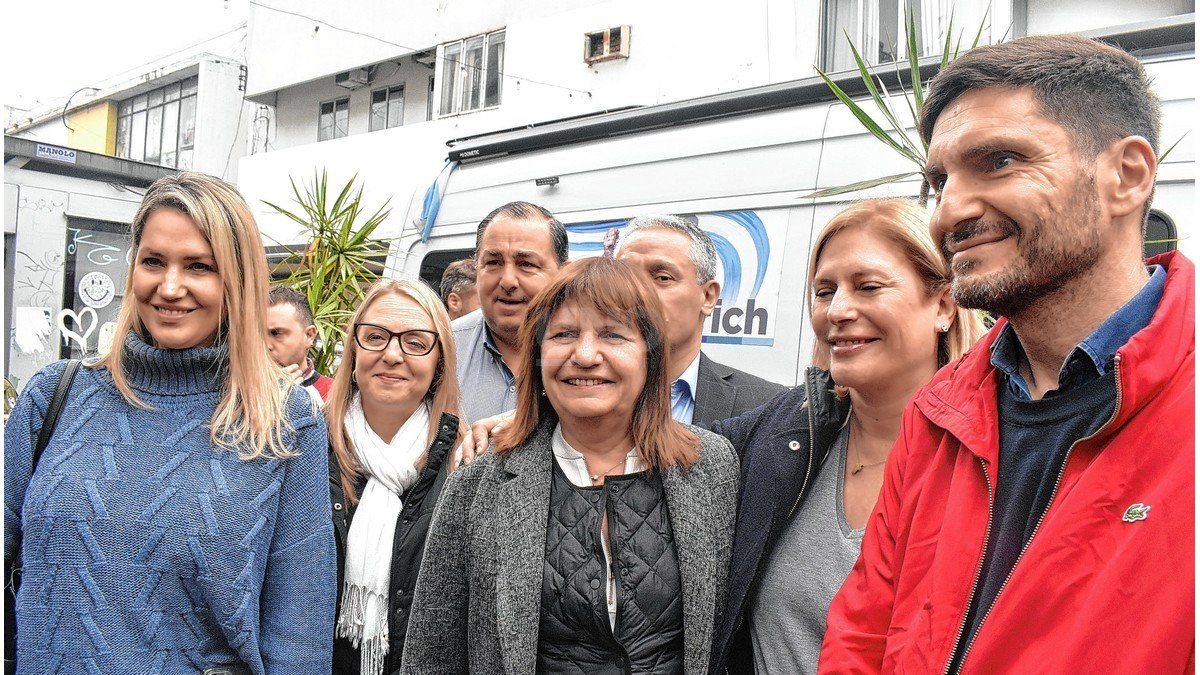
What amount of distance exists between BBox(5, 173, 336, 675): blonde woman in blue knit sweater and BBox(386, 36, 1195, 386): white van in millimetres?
2526

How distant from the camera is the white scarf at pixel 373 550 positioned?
279cm

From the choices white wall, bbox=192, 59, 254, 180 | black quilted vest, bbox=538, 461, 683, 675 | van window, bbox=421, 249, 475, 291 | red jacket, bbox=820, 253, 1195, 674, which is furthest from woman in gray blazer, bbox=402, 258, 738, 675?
white wall, bbox=192, 59, 254, 180

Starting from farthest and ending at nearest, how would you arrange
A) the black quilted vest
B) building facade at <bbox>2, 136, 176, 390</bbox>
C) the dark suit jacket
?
building facade at <bbox>2, 136, 176, 390</bbox> → the dark suit jacket → the black quilted vest

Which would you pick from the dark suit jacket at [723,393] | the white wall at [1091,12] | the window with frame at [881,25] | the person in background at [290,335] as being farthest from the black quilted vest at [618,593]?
the window with frame at [881,25]

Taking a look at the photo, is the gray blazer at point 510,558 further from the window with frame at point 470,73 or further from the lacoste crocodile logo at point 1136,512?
the window with frame at point 470,73

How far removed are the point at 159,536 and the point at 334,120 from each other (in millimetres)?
16519

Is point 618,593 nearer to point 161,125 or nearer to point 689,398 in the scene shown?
point 689,398

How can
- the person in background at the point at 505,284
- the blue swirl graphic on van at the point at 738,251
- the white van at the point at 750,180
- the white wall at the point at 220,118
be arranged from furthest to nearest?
Result: the white wall at the point at 220,118, the blue swirl graphic on van at the point at 738,251, the white van at the point at 750,180, the person in background at the point at 505,284

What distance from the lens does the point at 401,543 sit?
282 centimetres

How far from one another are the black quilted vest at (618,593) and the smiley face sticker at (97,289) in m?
11.7

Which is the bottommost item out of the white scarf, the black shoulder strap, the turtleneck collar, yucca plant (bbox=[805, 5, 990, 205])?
the white scarf

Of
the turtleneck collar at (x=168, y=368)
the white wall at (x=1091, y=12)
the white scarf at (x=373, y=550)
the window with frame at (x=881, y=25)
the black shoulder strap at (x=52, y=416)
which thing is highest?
the window with frame at (x=881, y=25)

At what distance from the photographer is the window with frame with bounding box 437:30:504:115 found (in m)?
14.0

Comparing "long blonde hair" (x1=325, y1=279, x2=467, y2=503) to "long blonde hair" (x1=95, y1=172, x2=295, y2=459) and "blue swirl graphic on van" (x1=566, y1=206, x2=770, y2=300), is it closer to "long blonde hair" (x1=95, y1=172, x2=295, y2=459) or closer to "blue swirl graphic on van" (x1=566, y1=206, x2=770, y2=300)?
"long blonde hair" (x1=95, y1=172, x2=295, y2=459)
